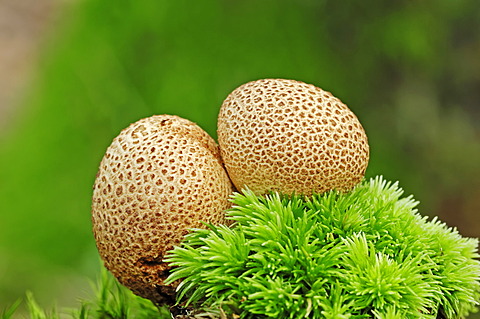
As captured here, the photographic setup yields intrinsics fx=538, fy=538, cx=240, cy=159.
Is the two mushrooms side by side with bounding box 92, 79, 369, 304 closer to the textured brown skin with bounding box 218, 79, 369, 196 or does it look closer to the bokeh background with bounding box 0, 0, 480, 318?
the textured brown skin with bounding box 218, 79, 369, 196

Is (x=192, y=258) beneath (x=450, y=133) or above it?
beneath

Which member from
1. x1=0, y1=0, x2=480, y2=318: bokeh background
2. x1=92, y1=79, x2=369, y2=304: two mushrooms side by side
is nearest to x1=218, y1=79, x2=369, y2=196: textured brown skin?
x1=92, y1=79, x2=369, y2=304: two mushrooms side by side

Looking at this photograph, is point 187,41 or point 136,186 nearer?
point 136,186

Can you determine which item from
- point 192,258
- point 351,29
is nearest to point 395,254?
point 192,258

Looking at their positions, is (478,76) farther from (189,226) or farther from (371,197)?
(189,226)

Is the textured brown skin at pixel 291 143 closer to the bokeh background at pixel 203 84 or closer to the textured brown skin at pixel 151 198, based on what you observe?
the textured brown skin at pixel 151 198

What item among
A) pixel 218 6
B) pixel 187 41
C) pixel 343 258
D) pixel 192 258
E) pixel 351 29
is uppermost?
pixel 351 29

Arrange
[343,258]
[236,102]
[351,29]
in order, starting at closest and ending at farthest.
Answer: [343,258] < [236,102] < [351,29]

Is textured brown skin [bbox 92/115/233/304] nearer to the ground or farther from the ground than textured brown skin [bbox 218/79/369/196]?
nearer to the ground
